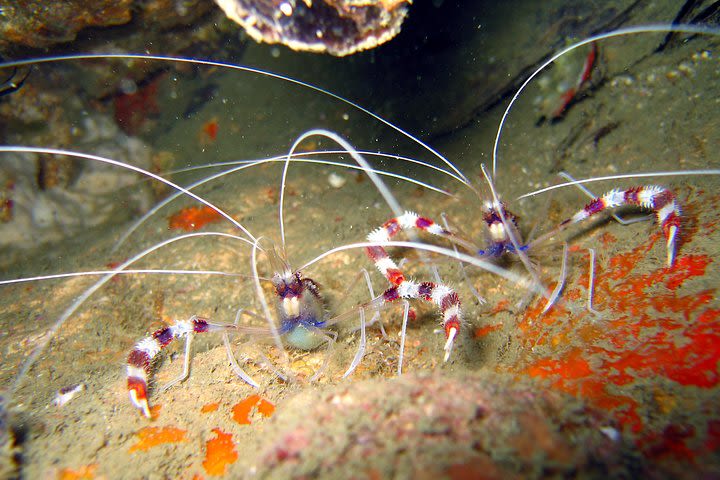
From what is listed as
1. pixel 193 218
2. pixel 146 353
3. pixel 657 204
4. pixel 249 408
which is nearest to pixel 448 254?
pixel 249 408

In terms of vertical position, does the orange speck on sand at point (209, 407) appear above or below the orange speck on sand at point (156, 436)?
above

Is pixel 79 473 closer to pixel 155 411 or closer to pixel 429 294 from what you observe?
pixel 155 411

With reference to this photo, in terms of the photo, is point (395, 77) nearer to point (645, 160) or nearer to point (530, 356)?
point (645, 160)

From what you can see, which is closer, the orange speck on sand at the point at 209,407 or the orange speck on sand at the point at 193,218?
the orange speck on sand at the point at 209,407

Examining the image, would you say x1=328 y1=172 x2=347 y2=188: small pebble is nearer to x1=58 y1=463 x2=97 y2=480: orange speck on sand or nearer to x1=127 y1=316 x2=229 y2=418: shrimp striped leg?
x1=127 y1=316 x2=229 y2=418: shrimp striped leg

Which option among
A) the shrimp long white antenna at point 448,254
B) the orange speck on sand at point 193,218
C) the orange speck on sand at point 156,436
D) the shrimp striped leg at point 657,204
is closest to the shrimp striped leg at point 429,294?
the shrimp long white antenna at point 448,254

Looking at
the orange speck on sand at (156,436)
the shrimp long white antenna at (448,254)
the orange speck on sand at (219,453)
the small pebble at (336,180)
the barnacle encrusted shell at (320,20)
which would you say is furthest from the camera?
the small pebble at (336,180)

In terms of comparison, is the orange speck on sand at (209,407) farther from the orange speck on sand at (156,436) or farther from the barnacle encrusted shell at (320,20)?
the barnacle encrusted shell at (320,20)
